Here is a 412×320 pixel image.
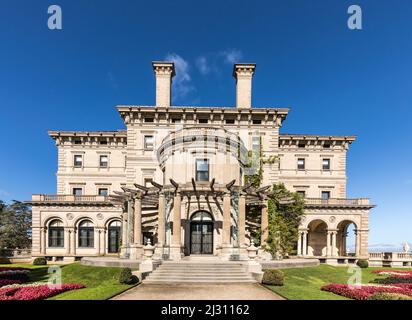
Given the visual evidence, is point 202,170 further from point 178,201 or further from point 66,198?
point 66,198

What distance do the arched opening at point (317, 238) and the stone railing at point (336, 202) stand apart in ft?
11.9

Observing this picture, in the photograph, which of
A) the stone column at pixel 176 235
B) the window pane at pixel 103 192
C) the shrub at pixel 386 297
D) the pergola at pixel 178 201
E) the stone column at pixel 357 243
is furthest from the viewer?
the window pane at pixel 103 192

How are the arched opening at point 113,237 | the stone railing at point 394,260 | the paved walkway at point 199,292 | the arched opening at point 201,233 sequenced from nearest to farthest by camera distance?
the paved walkway at point 199,292 → the arched opening at point 201,233 → the stone railing at point 394,260 → the arched opening at point 113,237

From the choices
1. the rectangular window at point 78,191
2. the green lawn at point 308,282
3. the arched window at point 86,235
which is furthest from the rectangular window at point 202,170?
the rectangular window at point 78,191

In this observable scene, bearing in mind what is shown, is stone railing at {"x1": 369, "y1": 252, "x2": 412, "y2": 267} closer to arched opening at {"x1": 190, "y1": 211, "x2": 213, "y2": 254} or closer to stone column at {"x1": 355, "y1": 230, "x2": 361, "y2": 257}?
stone column at {"x1": 355, "y1": 230, "x2": 361, "y2": 257}

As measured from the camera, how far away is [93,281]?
17.8 meters

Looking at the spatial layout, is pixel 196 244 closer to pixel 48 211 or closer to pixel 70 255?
pixel 70 255

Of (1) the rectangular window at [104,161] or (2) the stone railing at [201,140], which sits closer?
(2) the stone railing at [201,140]

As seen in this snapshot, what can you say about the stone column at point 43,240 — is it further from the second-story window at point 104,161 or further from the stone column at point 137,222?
the stone column at point 137,222

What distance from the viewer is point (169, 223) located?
25.5 metres

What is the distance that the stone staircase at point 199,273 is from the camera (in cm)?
1673

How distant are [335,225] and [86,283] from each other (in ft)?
107

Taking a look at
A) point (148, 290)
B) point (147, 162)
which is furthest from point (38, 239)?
point (148, 290)

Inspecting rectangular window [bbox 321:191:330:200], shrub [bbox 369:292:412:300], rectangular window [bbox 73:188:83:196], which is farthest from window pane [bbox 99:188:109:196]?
shrub [bbox 369:292:412:300]
